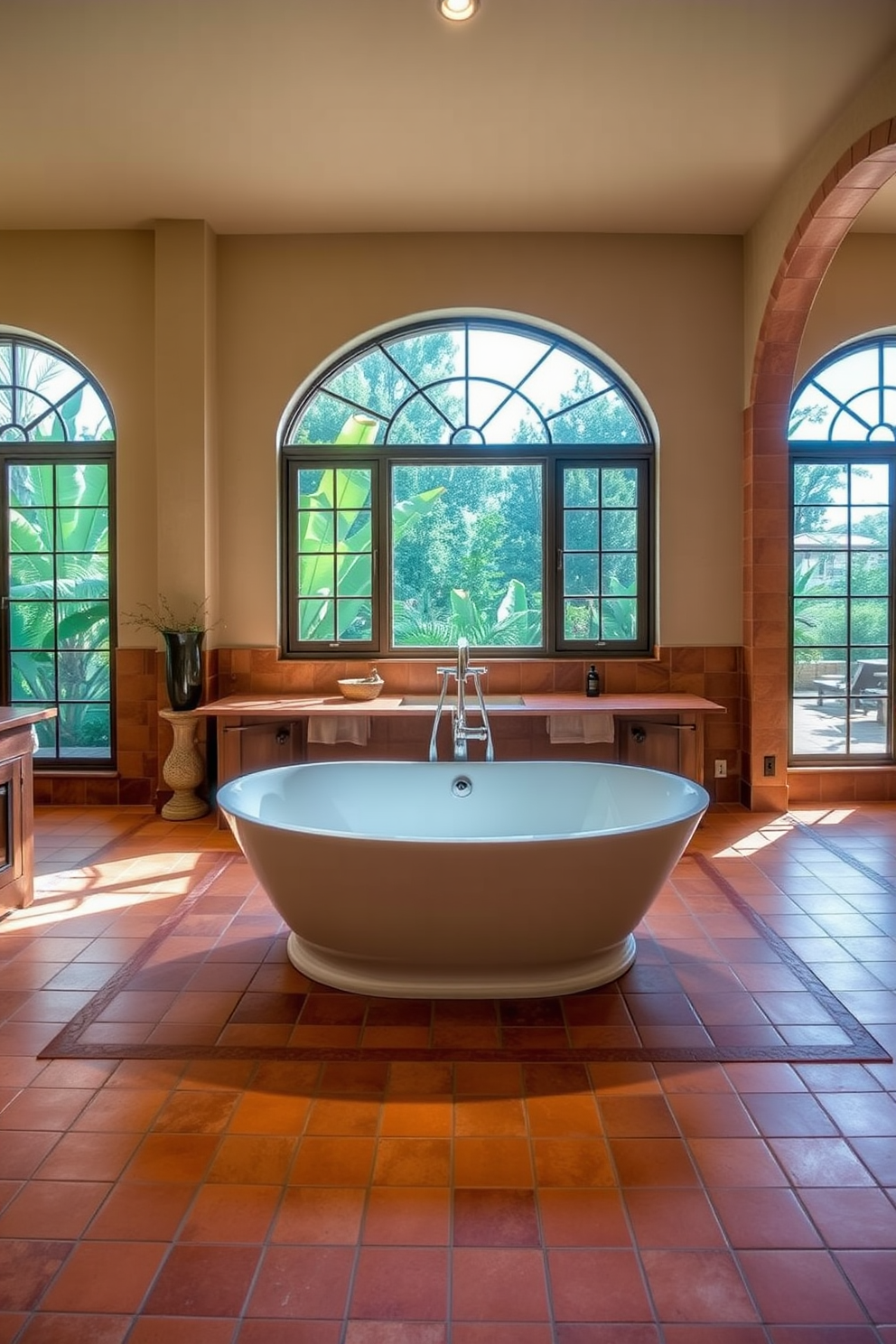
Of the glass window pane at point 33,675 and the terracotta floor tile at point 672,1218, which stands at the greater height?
the glass window pane at point 33,675

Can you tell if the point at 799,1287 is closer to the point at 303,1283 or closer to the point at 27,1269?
A: the point at 303,1283

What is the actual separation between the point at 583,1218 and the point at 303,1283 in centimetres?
55

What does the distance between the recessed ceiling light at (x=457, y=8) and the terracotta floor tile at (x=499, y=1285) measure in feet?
12.2

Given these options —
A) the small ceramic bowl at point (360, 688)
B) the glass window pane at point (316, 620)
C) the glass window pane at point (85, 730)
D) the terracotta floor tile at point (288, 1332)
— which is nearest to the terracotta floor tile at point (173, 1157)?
the terracotta floor tile at point (288, 1332)

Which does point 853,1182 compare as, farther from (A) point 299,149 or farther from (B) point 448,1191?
(A) point 299,149

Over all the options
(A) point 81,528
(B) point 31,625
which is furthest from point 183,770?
(A) point 81,528

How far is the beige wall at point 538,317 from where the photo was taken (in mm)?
5285

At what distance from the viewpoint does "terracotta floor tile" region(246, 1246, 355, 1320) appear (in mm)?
1613

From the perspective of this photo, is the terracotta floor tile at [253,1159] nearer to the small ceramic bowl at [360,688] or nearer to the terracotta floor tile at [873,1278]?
the terracotta floor tile at [873,1278]

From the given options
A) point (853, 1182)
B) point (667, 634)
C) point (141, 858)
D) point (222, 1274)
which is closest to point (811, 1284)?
point (853, 1182)

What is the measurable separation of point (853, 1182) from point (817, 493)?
171 inches

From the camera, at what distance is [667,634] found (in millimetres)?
5379

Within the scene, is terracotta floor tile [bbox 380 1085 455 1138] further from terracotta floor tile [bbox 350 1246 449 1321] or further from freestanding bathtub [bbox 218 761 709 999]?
freestanding bathtub [bbox 218 761 709 999]

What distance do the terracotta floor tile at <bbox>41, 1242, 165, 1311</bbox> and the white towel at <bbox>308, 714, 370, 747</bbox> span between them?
311 cm
